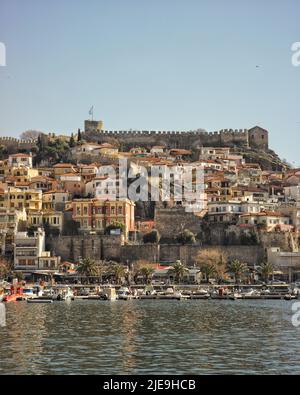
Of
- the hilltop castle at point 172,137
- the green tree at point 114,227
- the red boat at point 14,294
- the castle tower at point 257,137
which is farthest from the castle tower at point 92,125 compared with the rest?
the red boat at point 14,294

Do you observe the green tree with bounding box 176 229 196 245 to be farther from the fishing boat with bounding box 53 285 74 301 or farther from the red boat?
the red boat

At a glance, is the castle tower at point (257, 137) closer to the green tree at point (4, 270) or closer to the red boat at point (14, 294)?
the green tree at point (4, 270)

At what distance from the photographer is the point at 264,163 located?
89.4 m

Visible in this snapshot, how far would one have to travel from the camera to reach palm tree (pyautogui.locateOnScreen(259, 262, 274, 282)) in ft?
199

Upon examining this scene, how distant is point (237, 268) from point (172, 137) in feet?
107

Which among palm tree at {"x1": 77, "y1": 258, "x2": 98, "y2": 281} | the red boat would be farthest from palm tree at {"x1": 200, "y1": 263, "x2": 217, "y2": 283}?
the red boat

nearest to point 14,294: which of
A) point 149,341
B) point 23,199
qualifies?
point 23,199

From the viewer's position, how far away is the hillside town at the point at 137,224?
62.2 metres

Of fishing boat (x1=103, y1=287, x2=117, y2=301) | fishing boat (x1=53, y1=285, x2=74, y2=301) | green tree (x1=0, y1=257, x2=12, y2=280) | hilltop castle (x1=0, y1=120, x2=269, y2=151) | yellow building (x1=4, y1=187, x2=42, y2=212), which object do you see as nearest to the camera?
fishing boat (x1=53, y1=285, x2=74, y2=301)

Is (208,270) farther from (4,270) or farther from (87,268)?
(4,270)

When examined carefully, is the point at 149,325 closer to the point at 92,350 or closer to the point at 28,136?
the point at 92,350

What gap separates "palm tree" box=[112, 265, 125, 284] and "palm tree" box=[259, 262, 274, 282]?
351 inches
